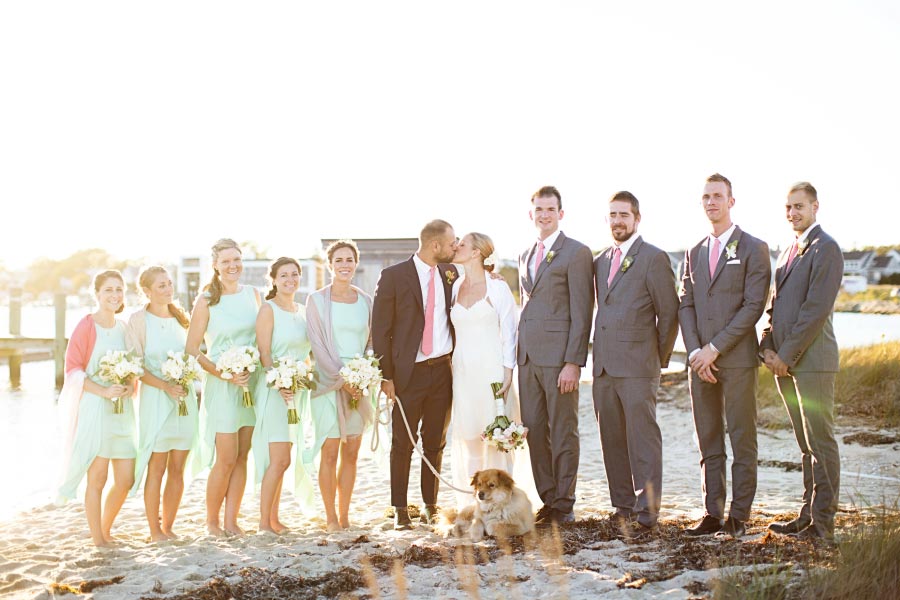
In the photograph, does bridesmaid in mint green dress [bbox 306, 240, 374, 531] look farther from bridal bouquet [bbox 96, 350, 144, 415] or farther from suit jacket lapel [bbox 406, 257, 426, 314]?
bridal bouquet [bbox 96, 350, 144, 415]

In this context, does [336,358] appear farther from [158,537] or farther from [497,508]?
[158,537]

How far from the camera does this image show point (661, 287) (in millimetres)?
6043

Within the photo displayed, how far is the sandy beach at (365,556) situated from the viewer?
489cm

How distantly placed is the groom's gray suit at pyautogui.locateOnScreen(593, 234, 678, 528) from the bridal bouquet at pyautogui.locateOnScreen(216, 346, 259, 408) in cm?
267

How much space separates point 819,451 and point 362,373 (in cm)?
334

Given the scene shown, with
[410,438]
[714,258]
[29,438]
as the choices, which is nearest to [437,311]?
[410,438]

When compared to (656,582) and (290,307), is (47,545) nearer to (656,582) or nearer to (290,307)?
(290,307)

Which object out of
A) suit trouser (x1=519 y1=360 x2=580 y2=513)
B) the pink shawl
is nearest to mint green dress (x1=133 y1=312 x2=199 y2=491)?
the pink shawl

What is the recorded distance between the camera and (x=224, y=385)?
6.42 metres

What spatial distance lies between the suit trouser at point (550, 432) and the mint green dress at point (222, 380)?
223cm

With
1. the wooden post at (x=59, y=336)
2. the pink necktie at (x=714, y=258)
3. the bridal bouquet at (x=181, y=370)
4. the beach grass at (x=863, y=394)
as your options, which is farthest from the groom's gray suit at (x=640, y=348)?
the wooden post at (x=59, y=336)

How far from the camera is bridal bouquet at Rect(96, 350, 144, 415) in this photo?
20.0ft

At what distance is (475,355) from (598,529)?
1.65 metres

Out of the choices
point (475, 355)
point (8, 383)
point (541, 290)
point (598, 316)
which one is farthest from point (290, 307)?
point (8, 383)
